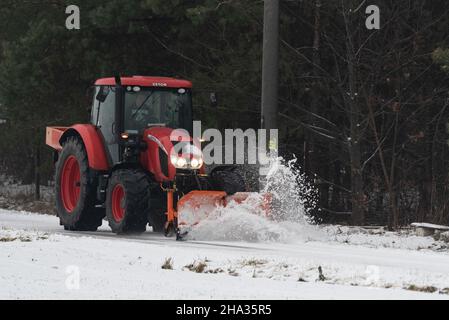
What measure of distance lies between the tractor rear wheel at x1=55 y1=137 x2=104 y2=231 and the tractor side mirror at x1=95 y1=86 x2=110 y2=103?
113 cm

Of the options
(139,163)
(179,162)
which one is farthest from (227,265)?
(139,163)

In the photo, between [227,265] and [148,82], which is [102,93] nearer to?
[148,82]

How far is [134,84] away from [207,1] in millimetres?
7173

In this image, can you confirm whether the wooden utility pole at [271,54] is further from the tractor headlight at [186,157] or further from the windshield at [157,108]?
the tractor headlight at [186,157]

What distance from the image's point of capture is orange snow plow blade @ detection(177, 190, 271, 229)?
16.3 meters

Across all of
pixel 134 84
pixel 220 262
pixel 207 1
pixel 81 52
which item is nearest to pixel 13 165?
pixel 81 52

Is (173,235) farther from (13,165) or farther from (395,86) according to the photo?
(13,165)

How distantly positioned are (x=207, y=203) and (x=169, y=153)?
3.61 feet

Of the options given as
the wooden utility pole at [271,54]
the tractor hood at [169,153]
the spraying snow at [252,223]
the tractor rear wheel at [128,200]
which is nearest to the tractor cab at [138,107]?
the tractor hood at [169,153]

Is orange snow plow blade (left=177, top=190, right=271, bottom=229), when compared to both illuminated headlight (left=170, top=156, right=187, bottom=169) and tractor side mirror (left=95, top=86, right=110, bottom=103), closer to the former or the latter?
illuminated headlight (left=170, top=156, right=187, bottom=169)

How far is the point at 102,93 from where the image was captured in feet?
57.7

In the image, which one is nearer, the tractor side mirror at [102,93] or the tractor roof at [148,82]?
the tractor side mirror at [102,93]

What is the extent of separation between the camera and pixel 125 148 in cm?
1745

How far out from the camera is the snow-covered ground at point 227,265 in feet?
33.9
